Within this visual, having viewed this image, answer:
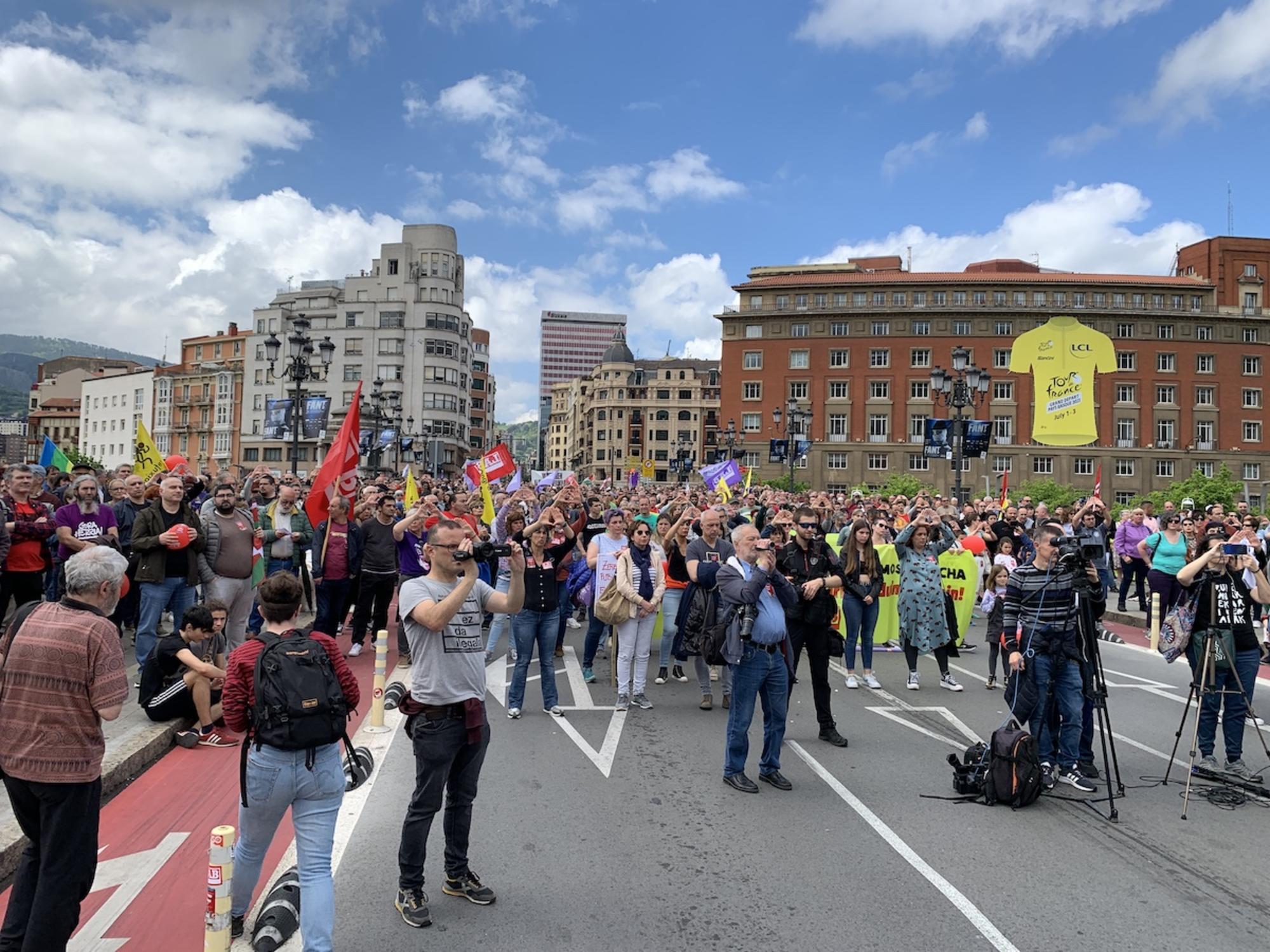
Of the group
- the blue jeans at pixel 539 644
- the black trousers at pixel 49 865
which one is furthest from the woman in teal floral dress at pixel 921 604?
the black trousers at pixel 49 865

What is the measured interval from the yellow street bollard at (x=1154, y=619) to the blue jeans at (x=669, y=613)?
313 inches

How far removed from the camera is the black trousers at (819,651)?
7941mm

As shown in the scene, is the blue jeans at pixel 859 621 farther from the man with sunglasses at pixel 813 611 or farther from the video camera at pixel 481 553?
the video camera at pixel 481 553

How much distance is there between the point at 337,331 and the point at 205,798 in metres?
85.3

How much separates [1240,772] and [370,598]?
950 centimetres

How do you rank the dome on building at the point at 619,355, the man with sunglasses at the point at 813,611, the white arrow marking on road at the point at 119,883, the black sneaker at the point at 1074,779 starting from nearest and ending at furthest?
the white arrow marking on road at the point at 119,883 < the black sneaker at the point at 1074,779 < the man with sunglasses at the point at 813,611 < the dome on building at the point at 619,355

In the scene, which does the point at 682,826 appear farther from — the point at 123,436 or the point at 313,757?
the point at 123,436

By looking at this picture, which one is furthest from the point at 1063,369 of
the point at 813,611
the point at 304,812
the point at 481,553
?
the point at 304,812

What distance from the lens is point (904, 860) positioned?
5.31 meters

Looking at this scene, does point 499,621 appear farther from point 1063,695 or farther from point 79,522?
point 1063,695

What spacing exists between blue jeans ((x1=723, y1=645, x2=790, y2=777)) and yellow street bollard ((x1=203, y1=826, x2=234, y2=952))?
392 centimetres

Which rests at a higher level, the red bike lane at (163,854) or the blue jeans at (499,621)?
the blue jeans at (499,621)

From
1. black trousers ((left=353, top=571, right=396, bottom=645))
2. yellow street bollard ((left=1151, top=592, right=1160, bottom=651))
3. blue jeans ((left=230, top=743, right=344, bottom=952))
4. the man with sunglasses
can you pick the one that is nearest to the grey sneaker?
the man with sunglasses

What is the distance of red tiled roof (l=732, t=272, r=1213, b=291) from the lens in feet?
260
